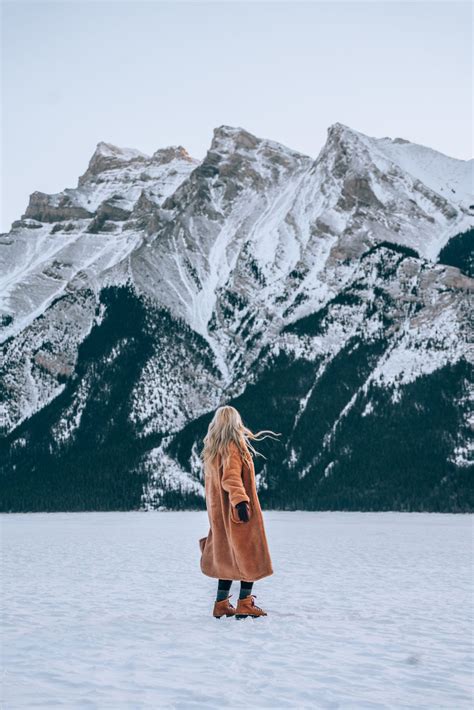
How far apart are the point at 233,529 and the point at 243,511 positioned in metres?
0.57

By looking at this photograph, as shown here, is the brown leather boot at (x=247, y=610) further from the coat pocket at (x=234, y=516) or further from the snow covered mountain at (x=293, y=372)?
the snow covered mountain at (x=293, y=372)

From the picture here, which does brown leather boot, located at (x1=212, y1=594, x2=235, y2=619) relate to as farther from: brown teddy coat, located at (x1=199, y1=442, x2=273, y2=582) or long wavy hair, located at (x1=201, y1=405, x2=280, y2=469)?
long wavy hair, located at (x1=201, y1=405, x2=280, y2=469)

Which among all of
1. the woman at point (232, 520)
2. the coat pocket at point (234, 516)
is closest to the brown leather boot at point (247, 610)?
the woman at point (232, 520)

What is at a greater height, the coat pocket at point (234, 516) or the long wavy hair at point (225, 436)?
Answer: the long wavy hair at point (225, 436)

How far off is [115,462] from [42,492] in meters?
13.6

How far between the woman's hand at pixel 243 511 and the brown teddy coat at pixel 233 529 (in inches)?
2.8

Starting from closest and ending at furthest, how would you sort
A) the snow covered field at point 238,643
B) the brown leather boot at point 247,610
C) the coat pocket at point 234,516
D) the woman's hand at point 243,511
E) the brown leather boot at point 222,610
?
the snow covered field at point 238,643 → the woman's hand at point 243,511 → the brown leather boot at point 247,610 → the coat pocket at point 234,516 → the brown leather boot at point 222,610

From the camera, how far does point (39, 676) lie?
907 cm

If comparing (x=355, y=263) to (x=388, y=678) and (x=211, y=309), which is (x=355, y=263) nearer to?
(x=211, y=309)

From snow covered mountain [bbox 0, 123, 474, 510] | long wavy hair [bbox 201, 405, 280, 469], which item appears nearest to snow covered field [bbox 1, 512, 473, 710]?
long wavy hair [bbox 201, 405, 280, 469]

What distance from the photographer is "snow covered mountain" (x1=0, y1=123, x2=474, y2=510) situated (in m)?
127

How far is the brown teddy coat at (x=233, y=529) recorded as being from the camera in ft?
42.4

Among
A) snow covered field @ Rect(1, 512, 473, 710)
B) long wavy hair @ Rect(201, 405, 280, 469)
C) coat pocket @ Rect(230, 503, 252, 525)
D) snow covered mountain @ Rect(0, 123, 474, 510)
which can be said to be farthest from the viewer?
snow covered mountain @ Rect(0, 123, 474, 510)

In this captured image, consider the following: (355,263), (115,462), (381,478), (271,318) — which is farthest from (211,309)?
(381,478)
